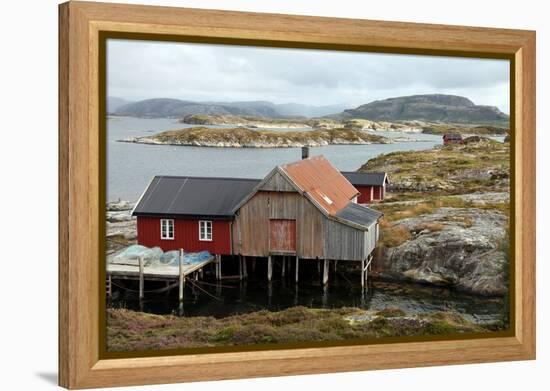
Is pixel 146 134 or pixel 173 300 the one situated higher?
pixel 146 134

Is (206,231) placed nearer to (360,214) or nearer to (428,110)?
(360,214)

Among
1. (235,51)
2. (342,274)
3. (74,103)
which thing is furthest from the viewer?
(342,274)

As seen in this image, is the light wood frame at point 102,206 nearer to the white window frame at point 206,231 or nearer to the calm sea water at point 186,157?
the calm sea water at point 186,157

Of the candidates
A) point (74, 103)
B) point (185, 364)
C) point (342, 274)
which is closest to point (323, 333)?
point (342, 274)

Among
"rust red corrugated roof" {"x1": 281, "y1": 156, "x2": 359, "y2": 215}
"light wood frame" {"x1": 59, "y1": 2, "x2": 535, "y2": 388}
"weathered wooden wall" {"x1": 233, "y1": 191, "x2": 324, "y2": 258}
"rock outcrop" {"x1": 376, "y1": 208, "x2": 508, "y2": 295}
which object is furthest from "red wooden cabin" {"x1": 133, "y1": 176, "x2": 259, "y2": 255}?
"rock outcrop" {"x1": 376, "y1": 208, "x2": 508, "y2": 295}

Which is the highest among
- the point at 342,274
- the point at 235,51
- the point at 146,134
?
the point at 235,51

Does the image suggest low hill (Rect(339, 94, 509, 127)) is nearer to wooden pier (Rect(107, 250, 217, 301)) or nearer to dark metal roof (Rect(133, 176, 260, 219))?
dark metal roof (Rect(133, 176, 260, 219))

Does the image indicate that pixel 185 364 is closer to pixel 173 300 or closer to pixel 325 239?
pixel 173 300

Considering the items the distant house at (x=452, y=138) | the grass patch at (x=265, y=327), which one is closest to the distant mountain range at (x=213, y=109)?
the distant house at (x=452, y=138)
